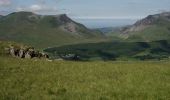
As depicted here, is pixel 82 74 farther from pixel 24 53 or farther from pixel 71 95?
pixel 24 53

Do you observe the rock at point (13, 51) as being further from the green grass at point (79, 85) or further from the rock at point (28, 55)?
the green grass at point (79, 85)

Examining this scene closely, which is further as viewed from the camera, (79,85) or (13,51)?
(13,51)

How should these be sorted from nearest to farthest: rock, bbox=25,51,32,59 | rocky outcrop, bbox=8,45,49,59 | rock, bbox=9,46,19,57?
rock, bbox=9,46,19,57
rock, bbox=25,51,32,59
rocky outcrop, bbox=8,45,49,59

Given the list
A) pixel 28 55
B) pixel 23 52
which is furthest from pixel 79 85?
pixel 23 52

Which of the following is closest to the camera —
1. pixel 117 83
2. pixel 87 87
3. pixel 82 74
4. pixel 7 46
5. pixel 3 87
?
pixel 3 87

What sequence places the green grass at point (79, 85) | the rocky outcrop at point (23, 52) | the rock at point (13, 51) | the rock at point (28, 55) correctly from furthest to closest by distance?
the rocky outcrop at point (23, 52)
the rock at point (28, 55)
the rock at point (13, 51)
the green grass at point (79, 85)

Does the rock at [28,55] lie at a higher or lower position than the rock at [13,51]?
lower

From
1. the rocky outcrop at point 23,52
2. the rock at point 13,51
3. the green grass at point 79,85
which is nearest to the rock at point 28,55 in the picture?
the rocky outcrop at point 23,52

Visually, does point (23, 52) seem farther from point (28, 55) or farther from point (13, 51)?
point (13, 51)

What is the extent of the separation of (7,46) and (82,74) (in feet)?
91.4

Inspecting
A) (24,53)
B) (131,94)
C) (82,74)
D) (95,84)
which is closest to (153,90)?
(131,94)

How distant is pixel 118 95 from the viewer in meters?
17.9

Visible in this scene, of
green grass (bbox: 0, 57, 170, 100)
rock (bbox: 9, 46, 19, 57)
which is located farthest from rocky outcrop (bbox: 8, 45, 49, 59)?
green grass (bbox: 0, 57, 170, 100)

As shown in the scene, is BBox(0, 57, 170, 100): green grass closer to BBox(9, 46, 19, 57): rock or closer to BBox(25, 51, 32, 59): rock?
BBox(25, 51, 32, 59): rock
